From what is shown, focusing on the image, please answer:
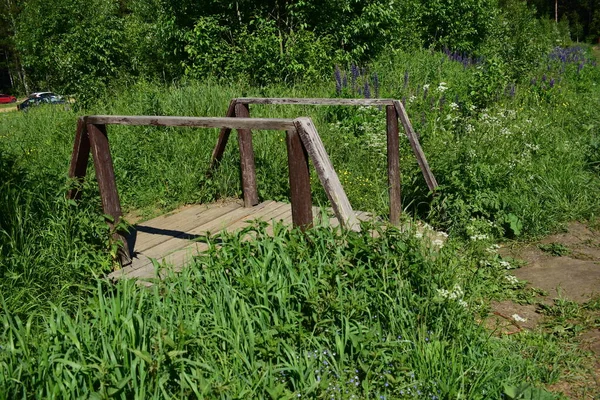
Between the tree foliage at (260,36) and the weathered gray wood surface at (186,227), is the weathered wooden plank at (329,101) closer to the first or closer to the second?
the weathered gray wood surface at (186,227)

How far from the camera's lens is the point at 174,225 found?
588 centimetres

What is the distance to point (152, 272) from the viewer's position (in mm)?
4520

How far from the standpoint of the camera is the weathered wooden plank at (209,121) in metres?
4.00

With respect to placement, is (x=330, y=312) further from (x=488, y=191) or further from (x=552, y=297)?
(x=488, y=191)

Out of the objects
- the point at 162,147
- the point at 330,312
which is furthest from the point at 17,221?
the point at 162,147

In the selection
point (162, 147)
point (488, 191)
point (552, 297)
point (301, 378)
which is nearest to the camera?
point (301, 378)

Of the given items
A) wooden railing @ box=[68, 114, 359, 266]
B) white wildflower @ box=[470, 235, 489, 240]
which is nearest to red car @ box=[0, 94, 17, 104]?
wooden railing @ box=[68, 114, 359, 266]

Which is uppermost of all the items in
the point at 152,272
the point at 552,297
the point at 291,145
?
the point at 291,145

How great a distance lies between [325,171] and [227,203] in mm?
2780

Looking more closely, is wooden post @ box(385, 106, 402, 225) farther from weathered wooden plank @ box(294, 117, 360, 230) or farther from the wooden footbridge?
weathered wooden plank @ box(294, 117, 360, 230)

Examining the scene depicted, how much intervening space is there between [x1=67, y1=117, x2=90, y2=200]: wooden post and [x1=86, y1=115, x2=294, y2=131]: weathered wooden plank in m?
0.14

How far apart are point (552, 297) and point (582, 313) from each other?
1.04 ft

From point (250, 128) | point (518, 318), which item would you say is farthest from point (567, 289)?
point (250, 128)

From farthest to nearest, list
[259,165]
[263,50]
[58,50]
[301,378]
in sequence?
1. [58,50]
2. [263,50]
3. [259,165]
4. [301,378]
